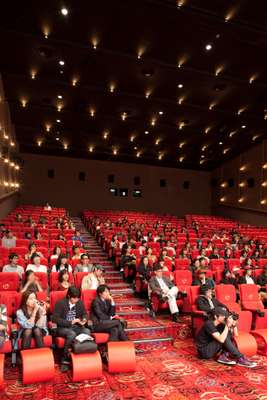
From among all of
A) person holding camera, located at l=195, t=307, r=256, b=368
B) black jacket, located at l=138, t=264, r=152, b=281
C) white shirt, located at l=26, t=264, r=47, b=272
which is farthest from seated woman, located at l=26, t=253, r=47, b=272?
person holding camera, located at l=195, t=307, r=256, b=368

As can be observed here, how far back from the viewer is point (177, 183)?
17266 millimetres

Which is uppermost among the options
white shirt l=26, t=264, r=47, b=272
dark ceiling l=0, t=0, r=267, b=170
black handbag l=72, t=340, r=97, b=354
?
dark ceiling l=0, t=0, r=267, b=170

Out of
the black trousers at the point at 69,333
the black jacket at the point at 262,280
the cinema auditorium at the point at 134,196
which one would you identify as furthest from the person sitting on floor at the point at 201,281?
the black trousers at the point at 69,333

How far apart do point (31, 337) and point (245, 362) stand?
2.35 m

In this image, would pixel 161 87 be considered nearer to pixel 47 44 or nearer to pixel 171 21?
pixel 171 21

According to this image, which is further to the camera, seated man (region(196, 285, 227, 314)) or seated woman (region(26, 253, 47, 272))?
seated woman (region(26, 253, 47, 272))

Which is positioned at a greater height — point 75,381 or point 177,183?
point 177,183

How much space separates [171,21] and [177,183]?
34.4ft

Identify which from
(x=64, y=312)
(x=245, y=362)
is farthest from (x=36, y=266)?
(x=245, y=362)

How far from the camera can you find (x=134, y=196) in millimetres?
16609

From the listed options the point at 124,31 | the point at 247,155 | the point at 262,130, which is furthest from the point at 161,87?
the point at 247,155

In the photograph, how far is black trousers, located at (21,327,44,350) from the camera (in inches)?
137

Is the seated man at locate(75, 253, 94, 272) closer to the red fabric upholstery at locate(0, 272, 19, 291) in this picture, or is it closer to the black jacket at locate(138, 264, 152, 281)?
the black jacket at locate(138, 264, 152, 281)

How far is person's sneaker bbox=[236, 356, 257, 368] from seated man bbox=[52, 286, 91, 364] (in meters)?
1.71
